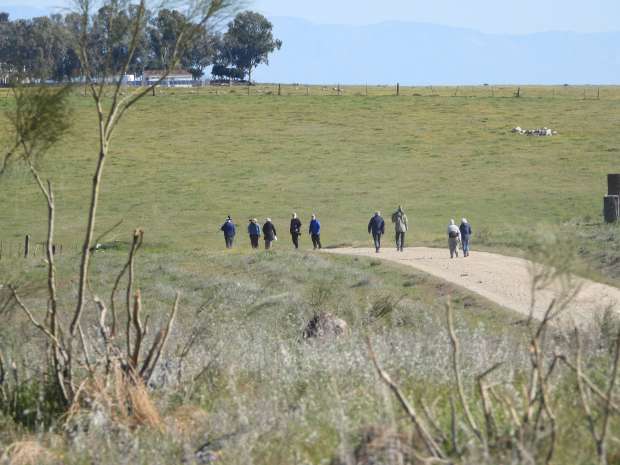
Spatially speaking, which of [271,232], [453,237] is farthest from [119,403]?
[271,232]

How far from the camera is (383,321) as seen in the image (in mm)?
18125

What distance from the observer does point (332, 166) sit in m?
59.8

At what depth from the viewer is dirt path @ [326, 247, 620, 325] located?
21141 mm

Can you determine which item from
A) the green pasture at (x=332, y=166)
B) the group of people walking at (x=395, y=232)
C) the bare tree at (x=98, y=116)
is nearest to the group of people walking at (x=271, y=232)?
the group of people walking at (x=395, y=232)

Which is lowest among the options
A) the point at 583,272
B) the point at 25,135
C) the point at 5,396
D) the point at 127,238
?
the point at 127,238

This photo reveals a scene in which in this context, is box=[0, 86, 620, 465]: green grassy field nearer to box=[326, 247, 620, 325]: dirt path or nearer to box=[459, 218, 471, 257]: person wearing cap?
box=[326, 247, 620, 325]: dirt path

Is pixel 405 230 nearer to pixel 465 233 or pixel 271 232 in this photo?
pixel 465 233

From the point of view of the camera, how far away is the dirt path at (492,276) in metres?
21.1

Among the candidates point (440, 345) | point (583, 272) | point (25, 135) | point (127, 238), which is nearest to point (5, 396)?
point (25, 135)

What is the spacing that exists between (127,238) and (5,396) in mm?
32703

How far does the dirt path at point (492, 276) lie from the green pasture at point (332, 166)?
3.49 metres

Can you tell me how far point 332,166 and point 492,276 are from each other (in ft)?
114

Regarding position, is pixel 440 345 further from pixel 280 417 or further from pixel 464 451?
pixel 464 451

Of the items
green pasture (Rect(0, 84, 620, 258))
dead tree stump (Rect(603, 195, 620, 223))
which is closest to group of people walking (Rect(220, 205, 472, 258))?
green pasture (Rect(0, 84, 620, 258))
